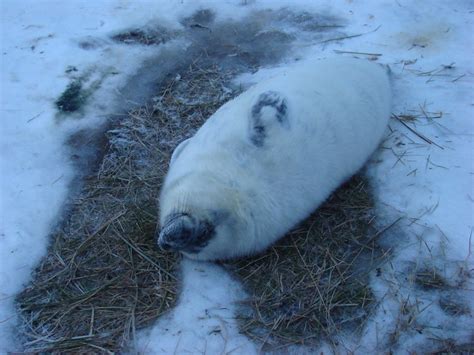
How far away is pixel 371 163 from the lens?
3.61 metres

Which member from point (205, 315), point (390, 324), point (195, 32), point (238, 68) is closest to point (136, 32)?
point (195, 32)

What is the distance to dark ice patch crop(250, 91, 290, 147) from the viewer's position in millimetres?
3043

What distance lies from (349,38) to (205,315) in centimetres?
311

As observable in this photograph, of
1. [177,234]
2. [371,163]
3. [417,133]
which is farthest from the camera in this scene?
[417,133]

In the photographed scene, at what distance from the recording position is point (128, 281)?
2971mm

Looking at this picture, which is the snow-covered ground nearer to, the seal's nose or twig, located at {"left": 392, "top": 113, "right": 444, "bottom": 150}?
twig, located at {"left": 392, "top": 113, "right": 444, "bottom": 150}

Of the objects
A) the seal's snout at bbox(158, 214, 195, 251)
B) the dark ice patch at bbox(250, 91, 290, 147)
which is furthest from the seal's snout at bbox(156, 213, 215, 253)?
the dark ice patch at bbox(250, 91, 290, 147)

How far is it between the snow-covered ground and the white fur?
324 millimetres

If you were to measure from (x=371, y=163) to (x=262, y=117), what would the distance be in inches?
39.4

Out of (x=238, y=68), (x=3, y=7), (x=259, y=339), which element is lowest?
(x=259, y=339)

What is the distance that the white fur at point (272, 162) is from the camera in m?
2.89

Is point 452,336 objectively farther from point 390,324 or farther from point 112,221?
point 112,221

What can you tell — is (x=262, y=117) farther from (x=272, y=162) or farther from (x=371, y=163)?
(x=371, y=163)

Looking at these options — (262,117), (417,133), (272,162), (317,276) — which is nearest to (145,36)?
(262,117)
